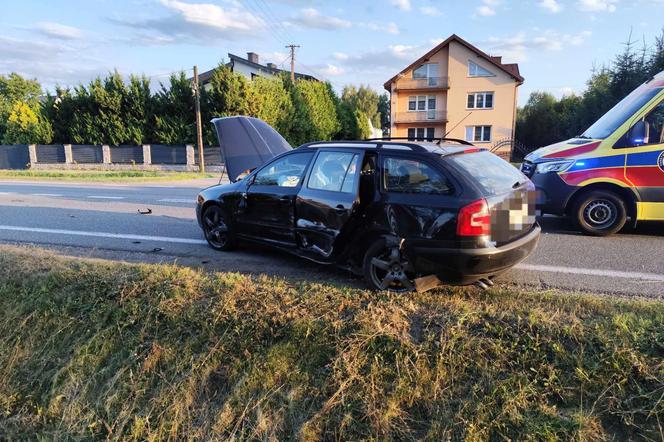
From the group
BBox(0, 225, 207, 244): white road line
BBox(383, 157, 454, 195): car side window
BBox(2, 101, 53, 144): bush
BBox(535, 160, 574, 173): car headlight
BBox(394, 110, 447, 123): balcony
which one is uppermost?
BBox(394, 110, 447, 123): balcony

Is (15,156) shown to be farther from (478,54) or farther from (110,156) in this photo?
(478,54)

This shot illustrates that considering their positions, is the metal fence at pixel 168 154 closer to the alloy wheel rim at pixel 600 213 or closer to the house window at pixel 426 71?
the house window at pixel 426 71

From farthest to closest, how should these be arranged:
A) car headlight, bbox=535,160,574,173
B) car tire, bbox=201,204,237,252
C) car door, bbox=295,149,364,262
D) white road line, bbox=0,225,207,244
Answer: white road line, bbox=0,225,207,244, car headlight, bbox=535,160,574,173, car tire, bbox=201,204,237,252, car door, bbox=295,149,364,262

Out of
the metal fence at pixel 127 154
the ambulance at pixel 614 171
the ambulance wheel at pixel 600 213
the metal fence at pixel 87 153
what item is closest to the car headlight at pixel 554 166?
the ambulance at pixel 614 171

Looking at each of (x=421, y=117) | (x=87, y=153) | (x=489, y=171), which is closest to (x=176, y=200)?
(x=489, y=171)

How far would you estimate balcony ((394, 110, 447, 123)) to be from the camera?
40844mm

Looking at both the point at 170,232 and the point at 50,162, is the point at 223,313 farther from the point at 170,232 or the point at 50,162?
the point at 50,162

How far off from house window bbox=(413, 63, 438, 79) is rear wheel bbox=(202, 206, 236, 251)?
125 ft

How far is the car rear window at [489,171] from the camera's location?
12.9 ft

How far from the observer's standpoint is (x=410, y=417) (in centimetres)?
279

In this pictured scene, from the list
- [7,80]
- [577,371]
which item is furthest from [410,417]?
[7,80]

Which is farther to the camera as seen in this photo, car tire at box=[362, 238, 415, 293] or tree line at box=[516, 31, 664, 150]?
tree line at box=[516, 31, 664, 150]

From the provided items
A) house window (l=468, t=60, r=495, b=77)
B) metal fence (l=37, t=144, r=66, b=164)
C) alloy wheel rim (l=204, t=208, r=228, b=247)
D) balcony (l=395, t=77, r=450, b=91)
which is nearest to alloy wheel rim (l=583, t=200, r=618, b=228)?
alloy wheel rim (l=204, t=208, r=228, b=247)

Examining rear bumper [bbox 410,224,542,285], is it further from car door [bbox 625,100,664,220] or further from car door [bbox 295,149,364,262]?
car door [bbox 625,100,664,220]
